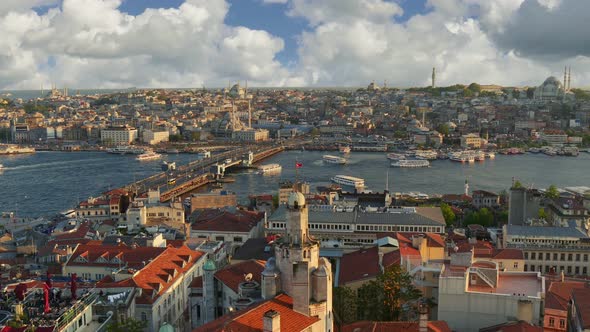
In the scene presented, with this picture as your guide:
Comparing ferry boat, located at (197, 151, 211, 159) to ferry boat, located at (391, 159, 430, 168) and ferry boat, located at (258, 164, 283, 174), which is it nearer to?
ferry boat, located at (258, 164, 283, 174)

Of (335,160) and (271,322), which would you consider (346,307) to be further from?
(335,160)

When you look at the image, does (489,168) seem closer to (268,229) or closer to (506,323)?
(268,229)

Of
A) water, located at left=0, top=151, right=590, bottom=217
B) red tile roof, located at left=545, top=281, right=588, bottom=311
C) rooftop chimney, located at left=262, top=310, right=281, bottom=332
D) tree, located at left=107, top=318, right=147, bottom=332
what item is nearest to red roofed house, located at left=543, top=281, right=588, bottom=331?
red tile roof, located at left=545, top=281, right=588, bottom=311

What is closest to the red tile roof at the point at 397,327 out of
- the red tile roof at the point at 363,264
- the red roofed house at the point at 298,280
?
the red roofed house at the point at 298,280

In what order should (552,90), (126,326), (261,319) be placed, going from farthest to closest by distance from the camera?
(552,90) → (126,326) → (261,319)

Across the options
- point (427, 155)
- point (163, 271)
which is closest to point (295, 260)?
point (163, 271)

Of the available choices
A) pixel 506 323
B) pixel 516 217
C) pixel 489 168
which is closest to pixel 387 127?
pixel 489 168

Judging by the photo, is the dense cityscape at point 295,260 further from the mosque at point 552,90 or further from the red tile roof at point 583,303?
the mosque at point 552,90
